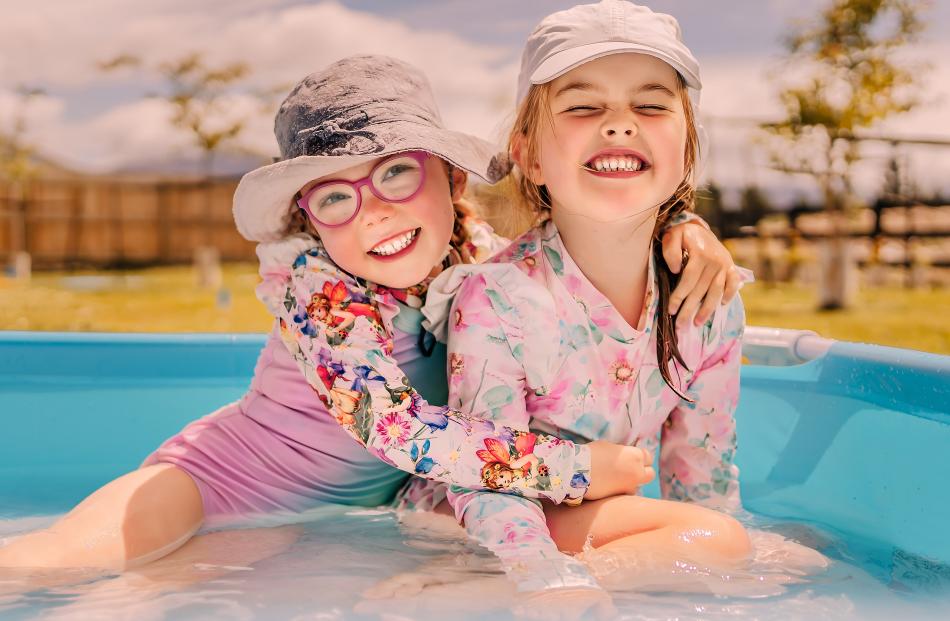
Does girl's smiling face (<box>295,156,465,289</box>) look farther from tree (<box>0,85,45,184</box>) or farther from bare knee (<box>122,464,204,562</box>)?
tree (<box>0,85,45,184</box>)

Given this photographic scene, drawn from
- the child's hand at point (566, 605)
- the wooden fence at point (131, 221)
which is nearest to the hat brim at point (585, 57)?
the child's hand at point (566, 605)

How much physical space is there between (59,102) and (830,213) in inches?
516

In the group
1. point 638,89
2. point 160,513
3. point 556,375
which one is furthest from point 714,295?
point 160,513

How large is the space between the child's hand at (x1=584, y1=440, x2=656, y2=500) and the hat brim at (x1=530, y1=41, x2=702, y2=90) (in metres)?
0.83

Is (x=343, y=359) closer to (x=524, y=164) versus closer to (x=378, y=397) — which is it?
(x=378, y=397)

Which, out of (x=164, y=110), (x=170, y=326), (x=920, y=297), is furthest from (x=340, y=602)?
(x=164, y=110)

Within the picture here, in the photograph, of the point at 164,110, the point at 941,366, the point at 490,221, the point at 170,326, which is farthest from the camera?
the point at 164,110

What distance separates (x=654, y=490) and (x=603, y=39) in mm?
1505

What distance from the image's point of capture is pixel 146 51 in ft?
47.7

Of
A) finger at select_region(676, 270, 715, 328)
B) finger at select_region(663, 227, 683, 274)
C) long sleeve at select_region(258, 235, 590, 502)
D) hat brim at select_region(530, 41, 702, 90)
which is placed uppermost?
hat brim at select_region(530, 41, 702, 90)

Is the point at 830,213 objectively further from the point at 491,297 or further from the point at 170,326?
the point at 491,297

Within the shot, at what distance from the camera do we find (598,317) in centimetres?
221

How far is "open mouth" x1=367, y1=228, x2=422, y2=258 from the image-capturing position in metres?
2.14

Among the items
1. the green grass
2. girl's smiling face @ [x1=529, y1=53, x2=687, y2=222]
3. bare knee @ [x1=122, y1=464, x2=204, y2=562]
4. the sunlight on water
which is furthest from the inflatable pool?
the green grass
